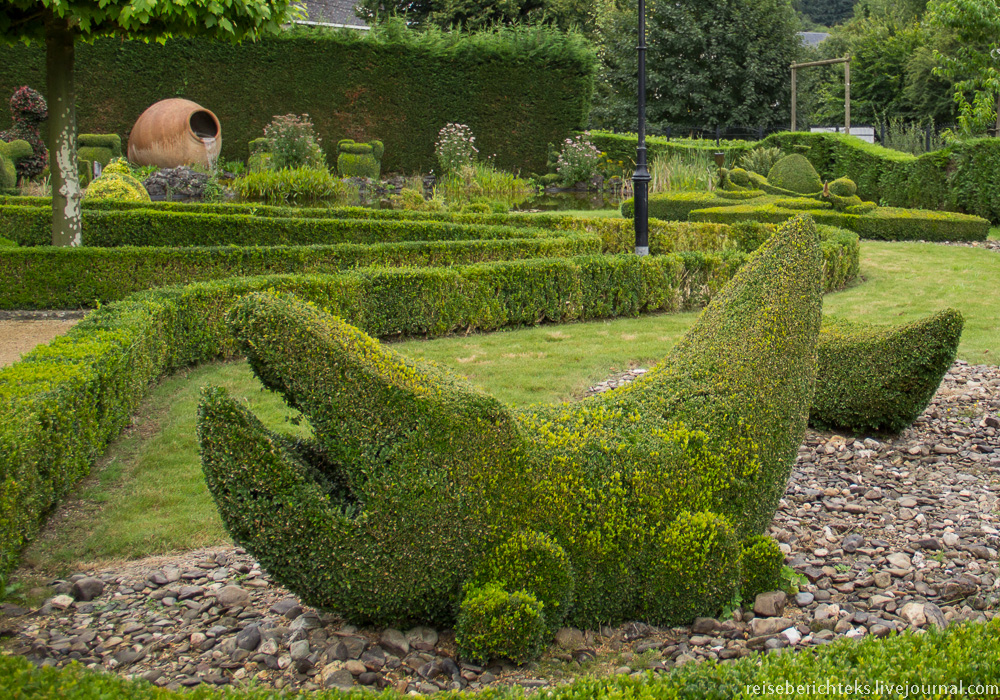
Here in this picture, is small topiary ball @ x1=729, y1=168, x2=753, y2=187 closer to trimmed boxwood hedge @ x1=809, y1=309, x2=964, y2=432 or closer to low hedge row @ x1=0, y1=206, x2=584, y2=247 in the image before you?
low hedge row @ x1=0, y1=206, x2=584, y2=247

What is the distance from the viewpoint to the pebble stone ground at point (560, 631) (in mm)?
3352

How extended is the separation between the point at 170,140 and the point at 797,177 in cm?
1505

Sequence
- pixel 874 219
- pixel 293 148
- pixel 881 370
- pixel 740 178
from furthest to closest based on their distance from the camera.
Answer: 1. pixel 293 148
2. pixel 740 178
3. pixel 874 219
4. pixel 881 370

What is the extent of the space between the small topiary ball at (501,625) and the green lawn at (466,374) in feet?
6.93

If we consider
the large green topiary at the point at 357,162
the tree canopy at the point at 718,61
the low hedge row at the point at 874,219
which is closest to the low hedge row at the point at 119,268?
the low hedge row at the point at 874,219

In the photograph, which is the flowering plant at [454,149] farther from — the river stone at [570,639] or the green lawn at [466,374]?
the river stone at [570,639]

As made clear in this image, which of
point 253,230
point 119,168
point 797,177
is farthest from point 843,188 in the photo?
point 119,168

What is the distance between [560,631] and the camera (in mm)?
3584

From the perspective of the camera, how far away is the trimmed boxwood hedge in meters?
5.75

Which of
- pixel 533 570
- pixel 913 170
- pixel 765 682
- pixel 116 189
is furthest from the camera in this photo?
pixel 913 170

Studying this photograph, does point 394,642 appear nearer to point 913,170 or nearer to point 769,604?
point 769,604

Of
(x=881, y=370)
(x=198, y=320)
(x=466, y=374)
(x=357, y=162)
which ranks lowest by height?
(x=466, y=374)

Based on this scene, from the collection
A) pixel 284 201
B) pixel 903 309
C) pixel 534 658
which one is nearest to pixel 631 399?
pixel 534 658

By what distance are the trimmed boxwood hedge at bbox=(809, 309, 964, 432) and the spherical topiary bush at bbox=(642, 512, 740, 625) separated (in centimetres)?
306
